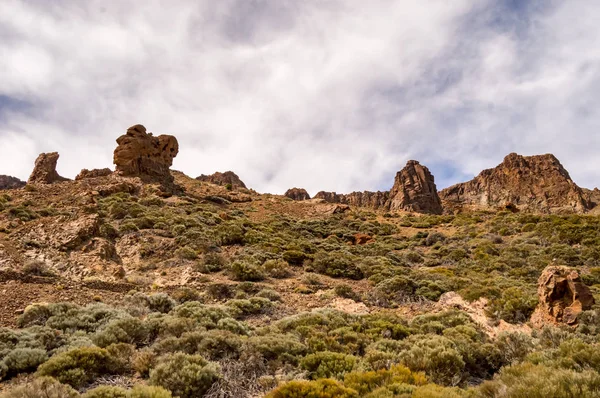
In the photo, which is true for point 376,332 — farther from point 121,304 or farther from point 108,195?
point 108,195

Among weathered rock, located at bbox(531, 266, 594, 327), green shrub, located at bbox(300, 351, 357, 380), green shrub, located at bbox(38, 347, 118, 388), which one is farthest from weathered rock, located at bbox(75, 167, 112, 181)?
weathered rock, located at bbox(531, 266, 594, 327)

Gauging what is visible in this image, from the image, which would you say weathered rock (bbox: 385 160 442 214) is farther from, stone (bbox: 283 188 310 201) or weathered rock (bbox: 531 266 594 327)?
weathered rock (bbox: 531 266 594 327)

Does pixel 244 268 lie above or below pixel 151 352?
above

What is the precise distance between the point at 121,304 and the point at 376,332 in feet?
24.9

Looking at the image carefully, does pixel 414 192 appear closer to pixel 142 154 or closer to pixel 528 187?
pixel 528 187

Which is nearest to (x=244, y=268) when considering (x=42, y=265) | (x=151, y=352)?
(x=42, y=265)

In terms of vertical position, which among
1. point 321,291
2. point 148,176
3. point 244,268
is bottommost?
point 321,291

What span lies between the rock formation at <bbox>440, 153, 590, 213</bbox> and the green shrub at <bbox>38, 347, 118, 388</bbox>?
65689 mm

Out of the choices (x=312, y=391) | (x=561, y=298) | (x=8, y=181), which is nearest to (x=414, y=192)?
(x=561, y=298)

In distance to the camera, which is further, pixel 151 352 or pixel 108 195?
pixel 108 195

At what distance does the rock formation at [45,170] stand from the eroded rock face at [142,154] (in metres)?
→ 7.75

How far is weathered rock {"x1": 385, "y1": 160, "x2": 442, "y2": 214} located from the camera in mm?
66250

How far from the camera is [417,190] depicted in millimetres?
68750

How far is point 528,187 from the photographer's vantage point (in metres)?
75.1
